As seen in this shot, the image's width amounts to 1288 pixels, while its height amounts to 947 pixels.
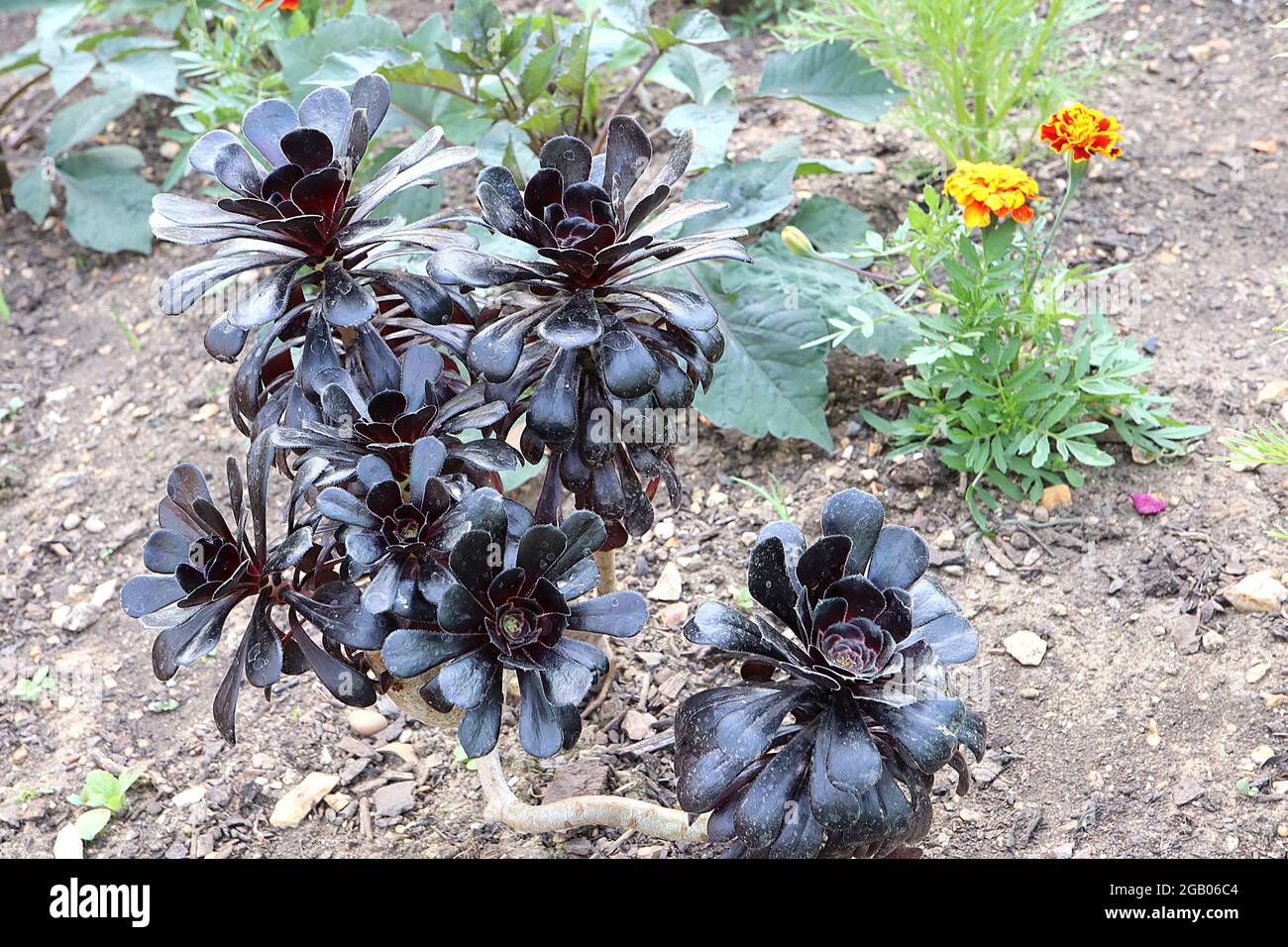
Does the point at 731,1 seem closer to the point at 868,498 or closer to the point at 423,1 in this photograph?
the point at 423,1

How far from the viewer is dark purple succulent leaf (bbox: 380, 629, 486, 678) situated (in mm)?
1460

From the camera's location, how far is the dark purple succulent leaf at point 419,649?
4.79ft

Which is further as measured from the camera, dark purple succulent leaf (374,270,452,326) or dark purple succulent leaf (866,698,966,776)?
dark purple succulent leaf (374,270,452,326)

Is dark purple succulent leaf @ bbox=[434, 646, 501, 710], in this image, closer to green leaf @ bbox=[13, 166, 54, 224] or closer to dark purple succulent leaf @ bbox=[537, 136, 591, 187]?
dark purple succulent leaf @ bbox=[537, 136, 591, 187]

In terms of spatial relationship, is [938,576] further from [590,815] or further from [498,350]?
[498,350]

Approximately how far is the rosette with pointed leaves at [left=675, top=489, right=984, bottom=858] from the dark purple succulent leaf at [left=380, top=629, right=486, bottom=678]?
0.31 metres

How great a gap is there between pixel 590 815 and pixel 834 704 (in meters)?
0.59

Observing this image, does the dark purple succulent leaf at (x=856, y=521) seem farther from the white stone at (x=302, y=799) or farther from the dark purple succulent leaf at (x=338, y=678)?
the white stone at (x=302, y=799)

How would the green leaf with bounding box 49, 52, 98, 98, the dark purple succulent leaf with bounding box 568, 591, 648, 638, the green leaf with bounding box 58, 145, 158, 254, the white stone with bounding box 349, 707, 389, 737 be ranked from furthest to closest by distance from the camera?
the green leaf with bounding box 58, 145, 158, 254 → the green leaf with bounding box 49, 52, 98, 98 → the white stone with bounding box 349, 707, 389, 737 → the dark purple succulent leaf with bounding box 568, 591, 648, 638

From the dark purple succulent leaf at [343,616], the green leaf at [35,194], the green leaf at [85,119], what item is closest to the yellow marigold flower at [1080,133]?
the dark purple succulent leaf at [343,616]

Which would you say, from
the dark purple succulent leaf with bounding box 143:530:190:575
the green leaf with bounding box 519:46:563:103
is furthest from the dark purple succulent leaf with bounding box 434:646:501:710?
the green leaf with bounding box 519:46:563:103
